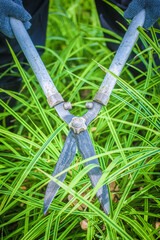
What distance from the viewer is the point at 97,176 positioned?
0.78 meters

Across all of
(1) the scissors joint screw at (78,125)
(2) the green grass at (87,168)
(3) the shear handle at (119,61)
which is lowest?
(2) the green grass at (87,168)

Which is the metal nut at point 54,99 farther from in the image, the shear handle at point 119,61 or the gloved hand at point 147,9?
the gloved hand at point 147,9

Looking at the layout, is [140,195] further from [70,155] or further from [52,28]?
[52,28]

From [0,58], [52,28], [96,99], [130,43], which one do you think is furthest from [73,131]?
[52,28]

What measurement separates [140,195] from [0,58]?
3.95 feet

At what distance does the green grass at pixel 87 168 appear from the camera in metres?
0.81

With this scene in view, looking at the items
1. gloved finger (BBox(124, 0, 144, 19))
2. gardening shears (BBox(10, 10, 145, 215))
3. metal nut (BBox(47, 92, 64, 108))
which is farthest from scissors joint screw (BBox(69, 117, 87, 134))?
gloved finger (BBox(124, 0, 144, 19))

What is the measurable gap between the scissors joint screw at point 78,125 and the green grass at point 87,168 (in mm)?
94

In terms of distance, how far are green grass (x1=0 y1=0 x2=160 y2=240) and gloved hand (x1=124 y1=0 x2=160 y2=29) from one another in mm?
117

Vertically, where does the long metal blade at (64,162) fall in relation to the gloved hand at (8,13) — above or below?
below

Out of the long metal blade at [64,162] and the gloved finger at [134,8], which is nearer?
the long metal blade at [64,162]

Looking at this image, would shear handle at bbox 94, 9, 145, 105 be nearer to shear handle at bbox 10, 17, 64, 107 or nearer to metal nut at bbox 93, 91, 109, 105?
metal nut at bbox 93, 91, 109, 105

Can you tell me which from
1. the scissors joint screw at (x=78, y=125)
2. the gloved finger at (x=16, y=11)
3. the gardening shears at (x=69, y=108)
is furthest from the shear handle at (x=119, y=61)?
the gloved finger at (x=16, y=11)

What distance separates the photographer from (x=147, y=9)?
0.89 meters
